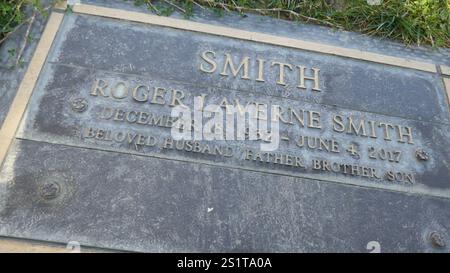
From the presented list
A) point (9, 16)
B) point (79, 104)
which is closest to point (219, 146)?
point (79, 104)

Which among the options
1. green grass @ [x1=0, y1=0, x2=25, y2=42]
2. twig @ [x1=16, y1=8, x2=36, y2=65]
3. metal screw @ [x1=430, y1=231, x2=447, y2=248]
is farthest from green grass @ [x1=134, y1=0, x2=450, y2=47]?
metal screw @ [x1=430, y1=231, x2=447, y2=248]

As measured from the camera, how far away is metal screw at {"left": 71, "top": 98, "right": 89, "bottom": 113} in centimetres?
329

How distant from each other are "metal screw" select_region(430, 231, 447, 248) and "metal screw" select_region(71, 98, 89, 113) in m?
2.70

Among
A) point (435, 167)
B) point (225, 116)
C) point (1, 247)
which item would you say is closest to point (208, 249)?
point (225, 116)

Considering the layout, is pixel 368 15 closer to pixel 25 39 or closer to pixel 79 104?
pixel 79 104

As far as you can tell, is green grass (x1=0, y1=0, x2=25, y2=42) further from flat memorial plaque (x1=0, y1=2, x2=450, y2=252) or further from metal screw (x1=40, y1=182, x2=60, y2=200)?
metal screw (x1=40, y1=182, x2=60, y2=200)

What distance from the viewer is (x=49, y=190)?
2904 mm

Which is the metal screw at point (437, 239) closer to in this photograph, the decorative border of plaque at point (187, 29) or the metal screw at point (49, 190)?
the decorative border of plaque at point (187, 29)

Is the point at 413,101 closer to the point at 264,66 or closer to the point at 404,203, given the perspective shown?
the point at 404,203

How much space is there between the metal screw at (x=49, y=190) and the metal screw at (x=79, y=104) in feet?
2.04

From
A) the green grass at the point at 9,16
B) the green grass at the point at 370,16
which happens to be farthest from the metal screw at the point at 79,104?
the green grass at the point at 370,16

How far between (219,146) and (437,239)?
1701 millimetres

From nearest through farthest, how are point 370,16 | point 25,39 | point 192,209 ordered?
1. point 192,209
2. point 25,39
3. point 370,16
